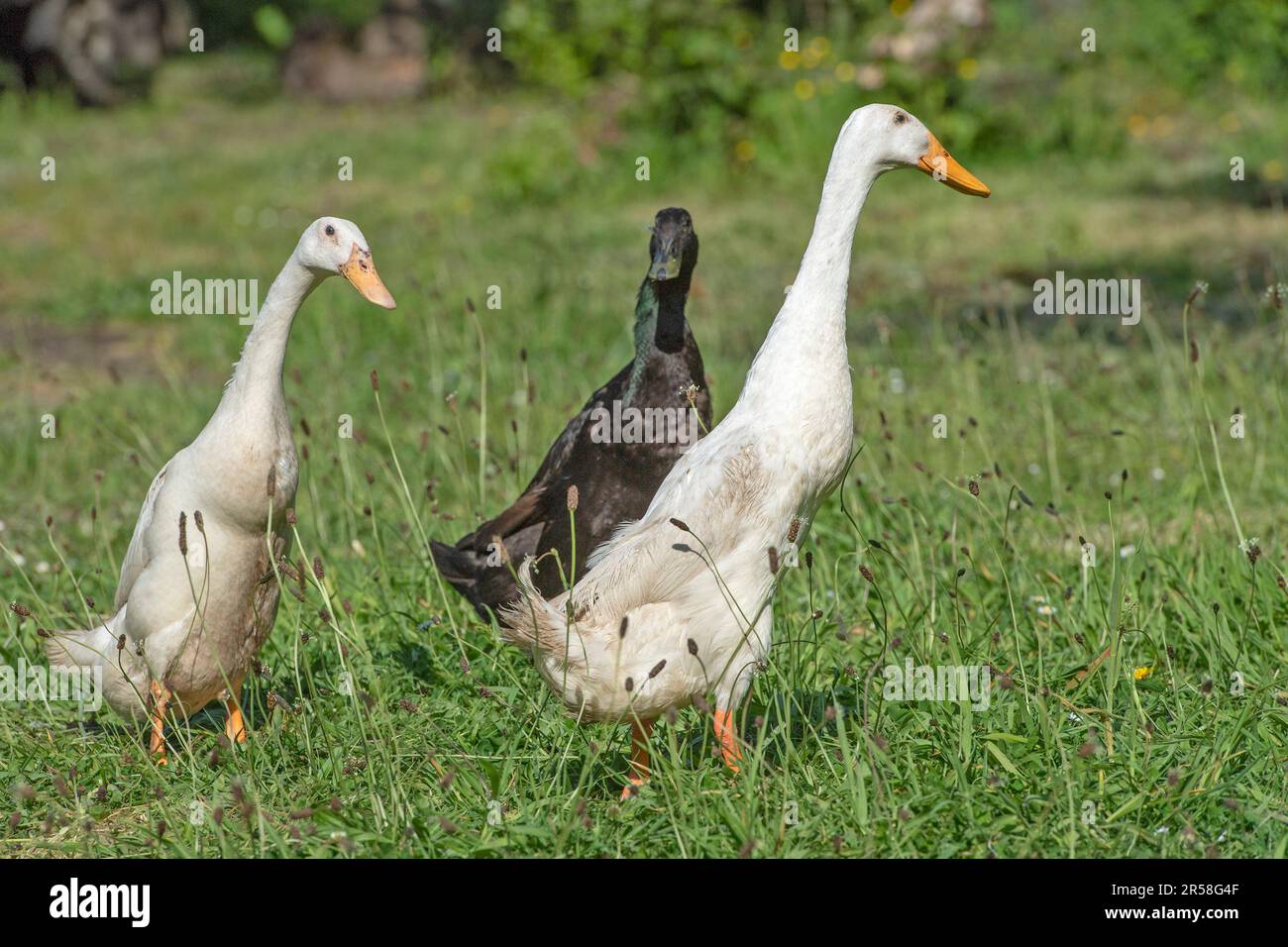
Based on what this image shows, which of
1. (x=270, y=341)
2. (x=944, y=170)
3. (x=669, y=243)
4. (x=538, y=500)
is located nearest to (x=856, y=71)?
(x=669, y=243)

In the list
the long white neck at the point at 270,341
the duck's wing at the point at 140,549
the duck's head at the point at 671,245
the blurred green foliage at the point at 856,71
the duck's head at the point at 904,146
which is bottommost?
the duck's wing at the point at 140,549

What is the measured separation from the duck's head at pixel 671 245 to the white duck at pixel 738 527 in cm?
81

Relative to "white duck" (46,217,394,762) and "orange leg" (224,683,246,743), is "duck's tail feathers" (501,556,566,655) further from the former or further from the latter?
"orange leg" (224,683,246,743)

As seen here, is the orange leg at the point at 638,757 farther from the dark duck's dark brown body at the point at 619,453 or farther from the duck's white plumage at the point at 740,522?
the dark duck's dark brown body at the point at 619,453

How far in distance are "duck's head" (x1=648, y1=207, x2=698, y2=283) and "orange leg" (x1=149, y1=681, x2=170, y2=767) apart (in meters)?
1.63

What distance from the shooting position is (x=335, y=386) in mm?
6973

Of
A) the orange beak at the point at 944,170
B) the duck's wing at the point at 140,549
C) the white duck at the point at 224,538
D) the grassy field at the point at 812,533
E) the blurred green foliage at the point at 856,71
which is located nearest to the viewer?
the grassy field at the point at 812,533

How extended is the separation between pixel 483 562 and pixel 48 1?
14.8 meters

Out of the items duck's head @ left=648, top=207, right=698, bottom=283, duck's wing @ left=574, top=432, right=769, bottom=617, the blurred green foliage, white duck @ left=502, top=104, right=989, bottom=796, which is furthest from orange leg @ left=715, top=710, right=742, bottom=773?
the blurred green foliage

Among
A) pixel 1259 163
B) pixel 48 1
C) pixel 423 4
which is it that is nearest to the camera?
pixel 1259 163

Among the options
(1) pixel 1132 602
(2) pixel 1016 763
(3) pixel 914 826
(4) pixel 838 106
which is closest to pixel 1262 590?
(1) pixel 1132 602

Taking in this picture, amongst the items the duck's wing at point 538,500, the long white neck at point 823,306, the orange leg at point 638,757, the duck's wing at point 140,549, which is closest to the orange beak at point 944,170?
the long white neck at point 823,306

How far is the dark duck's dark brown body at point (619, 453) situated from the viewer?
163 inches

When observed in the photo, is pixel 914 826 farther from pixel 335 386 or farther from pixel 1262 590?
pixel 335 386
